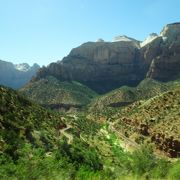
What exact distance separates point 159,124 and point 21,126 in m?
43.6

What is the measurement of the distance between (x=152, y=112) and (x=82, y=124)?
23959 millimetres

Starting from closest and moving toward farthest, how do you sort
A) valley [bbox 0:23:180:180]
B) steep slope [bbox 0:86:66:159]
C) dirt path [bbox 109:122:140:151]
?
valley [bbox 0:23:180:180], steep slope [bbox 0:86:66:159], dirt path [bbox 109:122:140:151]

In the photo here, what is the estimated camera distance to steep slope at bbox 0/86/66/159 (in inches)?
2694

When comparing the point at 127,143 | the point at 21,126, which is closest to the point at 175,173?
the point at 21,126

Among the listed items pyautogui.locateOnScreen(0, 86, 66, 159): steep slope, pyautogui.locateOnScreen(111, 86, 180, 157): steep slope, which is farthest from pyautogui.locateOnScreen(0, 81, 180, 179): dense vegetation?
pyautogui.locateOnScreen(111, 86, 180, 157): steep slope

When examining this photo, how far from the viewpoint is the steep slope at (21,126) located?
68438 millimetres

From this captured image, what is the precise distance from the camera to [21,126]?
81500mm

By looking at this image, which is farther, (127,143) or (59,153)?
(127,143)

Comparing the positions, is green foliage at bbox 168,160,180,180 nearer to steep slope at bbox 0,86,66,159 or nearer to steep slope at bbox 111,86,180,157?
steep slope at bbox 0,86,66,159

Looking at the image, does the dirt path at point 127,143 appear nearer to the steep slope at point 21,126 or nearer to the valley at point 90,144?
the valley at point 90,144

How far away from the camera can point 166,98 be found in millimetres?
127875

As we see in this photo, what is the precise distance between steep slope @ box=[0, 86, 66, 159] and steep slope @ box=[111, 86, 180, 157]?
24163mm

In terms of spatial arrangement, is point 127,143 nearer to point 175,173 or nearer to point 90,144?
point 90,144

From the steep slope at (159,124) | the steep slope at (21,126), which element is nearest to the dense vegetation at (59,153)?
the steep slope at (21,126)
